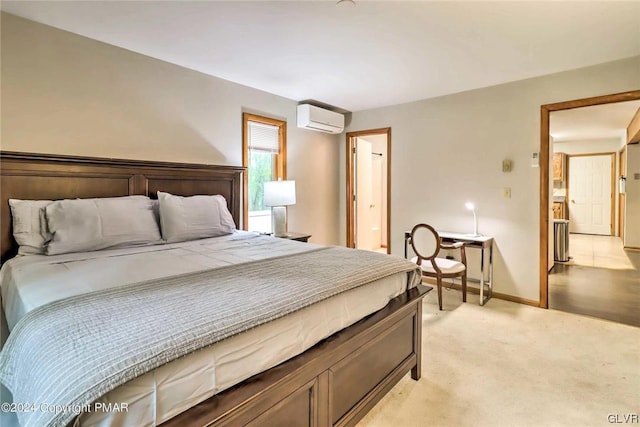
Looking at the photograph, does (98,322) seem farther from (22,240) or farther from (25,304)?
(22,240)

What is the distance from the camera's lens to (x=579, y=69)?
3.17m

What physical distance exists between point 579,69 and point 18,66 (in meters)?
4.74

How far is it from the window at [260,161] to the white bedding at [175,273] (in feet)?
4.76

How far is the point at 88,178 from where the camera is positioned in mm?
2551

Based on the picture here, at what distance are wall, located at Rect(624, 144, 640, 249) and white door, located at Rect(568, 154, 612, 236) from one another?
1575mm

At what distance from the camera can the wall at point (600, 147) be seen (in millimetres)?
7633

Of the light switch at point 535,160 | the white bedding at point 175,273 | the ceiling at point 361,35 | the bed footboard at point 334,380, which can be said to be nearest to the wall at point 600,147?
the light switch at point 535,160

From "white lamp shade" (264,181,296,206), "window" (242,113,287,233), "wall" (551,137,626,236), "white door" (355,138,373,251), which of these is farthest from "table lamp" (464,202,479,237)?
"wall" (551,137,626,236)

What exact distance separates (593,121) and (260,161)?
5.78 m

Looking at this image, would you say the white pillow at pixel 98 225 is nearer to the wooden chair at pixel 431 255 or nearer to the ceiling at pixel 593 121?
the wooden chair at pixel 431 255

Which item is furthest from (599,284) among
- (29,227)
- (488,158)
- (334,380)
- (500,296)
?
(29,227)

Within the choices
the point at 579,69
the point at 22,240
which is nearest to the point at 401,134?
the point at 579,69

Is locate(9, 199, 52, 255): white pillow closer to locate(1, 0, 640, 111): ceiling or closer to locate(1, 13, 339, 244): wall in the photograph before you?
locate(1, 13, 339, 244): wall

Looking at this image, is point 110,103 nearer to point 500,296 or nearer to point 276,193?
point 276,193
